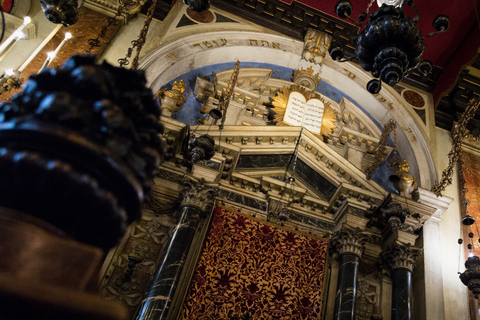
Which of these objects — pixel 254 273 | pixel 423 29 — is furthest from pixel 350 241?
pixel 423 29

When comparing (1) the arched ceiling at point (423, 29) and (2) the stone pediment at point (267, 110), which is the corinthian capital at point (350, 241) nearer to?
(2) the stone pediment at point (267, 110)

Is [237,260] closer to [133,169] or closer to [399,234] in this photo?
[399,234]

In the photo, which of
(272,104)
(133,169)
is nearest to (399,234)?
(272,104)

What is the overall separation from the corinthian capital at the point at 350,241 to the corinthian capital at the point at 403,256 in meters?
0.41

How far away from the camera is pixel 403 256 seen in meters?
5.16

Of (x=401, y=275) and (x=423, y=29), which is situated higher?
(x=423, y=29)

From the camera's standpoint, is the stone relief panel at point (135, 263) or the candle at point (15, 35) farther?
the stone relief panel at point (135, 263)

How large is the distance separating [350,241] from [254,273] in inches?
56.9

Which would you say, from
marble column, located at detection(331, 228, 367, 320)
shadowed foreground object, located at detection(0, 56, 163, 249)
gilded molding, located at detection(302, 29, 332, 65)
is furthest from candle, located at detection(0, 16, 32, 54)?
gilded molding, located at detection(302, 29, 332, 65)

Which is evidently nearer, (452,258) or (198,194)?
(198,194)

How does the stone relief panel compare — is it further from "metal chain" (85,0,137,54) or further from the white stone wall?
the white stone wall

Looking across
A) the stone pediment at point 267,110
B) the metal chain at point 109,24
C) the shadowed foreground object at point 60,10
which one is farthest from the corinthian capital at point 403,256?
the metal chain at point 109,24

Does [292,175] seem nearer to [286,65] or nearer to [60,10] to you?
[286,65]

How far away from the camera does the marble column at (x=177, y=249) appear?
4.10m
